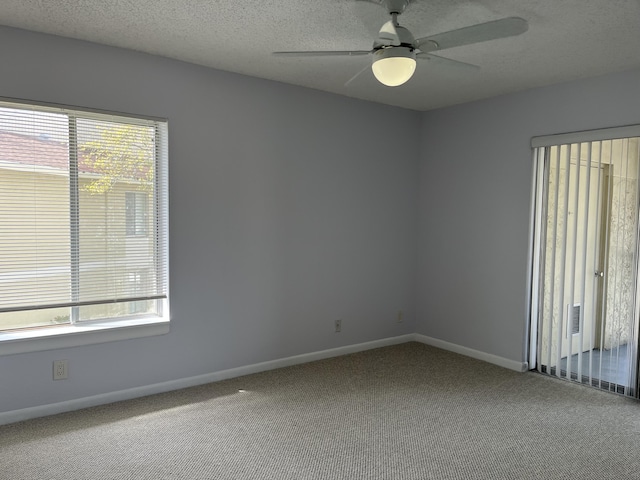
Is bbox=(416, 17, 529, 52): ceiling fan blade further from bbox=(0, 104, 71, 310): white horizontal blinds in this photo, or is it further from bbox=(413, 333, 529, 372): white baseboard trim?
bbox=(413, 333, 529, 372): white baseboard trim

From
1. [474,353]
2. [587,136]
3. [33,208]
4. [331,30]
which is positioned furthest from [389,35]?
[474,353]

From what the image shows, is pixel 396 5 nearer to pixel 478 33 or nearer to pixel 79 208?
pixel 478 33

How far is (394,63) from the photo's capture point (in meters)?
2.32

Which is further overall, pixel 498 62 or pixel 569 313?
pixel 569 313

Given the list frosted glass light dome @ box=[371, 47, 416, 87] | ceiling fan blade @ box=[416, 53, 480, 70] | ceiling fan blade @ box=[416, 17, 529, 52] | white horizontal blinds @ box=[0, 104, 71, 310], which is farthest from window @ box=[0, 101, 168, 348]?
ceiling fan blade @ box=[416, 17, 529, 52]

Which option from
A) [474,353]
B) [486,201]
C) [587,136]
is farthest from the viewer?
[474,353]

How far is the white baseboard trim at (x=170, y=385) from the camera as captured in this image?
3064mm

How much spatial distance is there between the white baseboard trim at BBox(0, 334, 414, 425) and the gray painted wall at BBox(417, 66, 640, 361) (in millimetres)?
868

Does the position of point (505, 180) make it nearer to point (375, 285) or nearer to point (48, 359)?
point (375, 285)

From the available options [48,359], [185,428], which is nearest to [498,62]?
[185,428]

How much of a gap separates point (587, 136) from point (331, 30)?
2.25m

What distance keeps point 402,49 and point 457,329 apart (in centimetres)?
324

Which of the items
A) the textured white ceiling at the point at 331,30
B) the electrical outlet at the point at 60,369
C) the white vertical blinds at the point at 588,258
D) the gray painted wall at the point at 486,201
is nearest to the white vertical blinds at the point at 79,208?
the electrical outlet at the point at 60,369

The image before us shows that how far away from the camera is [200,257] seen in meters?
3.68
